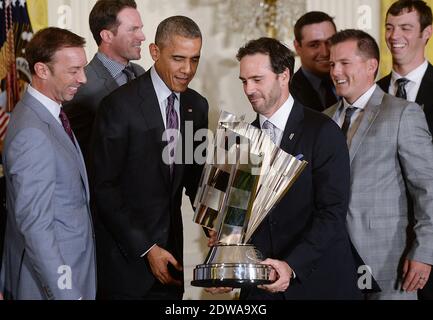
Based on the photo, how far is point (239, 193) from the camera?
145 inches

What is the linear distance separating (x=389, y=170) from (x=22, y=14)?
2506mm

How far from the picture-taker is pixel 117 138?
162 inches

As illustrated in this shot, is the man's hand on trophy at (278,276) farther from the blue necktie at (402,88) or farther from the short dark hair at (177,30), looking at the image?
the blue necktie at (402,88)

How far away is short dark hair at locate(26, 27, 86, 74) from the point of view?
397 centimetres

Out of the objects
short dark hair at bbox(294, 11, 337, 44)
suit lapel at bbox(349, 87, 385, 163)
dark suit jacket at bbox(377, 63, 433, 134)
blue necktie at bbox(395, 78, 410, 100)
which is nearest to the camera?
suit lapel at bbox(349, 87, 385, 163)

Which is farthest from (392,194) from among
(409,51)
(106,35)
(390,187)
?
(106,35)

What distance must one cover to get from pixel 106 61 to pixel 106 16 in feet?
0.95

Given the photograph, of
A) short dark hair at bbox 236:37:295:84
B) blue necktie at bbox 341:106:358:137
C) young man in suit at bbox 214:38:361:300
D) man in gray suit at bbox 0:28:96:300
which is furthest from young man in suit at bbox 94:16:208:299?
blue necktie at bbox 341:106:358:137

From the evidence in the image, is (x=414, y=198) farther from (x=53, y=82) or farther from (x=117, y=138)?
(x=53, y=82)

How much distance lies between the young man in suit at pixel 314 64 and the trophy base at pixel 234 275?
5.61ft

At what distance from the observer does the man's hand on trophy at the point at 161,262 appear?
13.3ft

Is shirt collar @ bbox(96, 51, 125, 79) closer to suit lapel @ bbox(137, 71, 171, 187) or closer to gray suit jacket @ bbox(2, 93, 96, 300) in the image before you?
suit lapel @ bbox(137, 71, 171, 187)

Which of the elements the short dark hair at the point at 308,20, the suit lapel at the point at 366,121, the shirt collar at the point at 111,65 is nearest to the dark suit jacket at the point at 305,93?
the short dark hair at the point at 308,20
